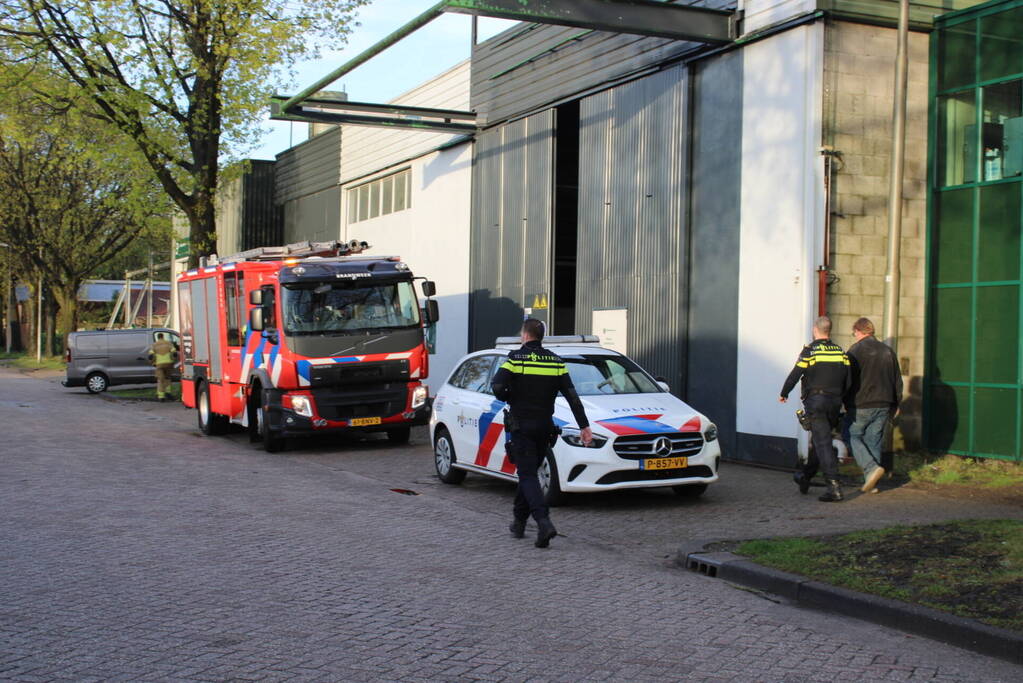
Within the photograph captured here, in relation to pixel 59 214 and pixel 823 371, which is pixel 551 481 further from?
pixel 59 214

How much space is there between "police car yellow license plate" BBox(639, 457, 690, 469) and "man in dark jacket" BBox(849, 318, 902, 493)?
219 centimetres

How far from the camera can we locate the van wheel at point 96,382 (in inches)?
1261

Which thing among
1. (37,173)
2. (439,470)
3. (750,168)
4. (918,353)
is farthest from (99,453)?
(37,173)

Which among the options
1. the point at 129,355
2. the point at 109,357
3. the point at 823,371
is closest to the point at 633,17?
the point at 823,371

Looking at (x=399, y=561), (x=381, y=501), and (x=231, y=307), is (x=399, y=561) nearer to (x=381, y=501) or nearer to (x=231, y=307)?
(x=381, y=501)

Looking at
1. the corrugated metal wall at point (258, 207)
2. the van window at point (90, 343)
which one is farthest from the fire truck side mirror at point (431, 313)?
the corrugated metal wall at point (258, 207)

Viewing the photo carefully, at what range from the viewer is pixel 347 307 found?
16.9 metres

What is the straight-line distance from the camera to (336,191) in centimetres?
3244

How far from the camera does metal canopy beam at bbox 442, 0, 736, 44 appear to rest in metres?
14.3

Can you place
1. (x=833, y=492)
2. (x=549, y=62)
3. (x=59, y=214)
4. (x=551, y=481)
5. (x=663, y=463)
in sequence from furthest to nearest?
(x=59, y=214)
(x=549, y=62)
(x=833, y=492)
(x=551, y=481)
(x=663, y=463)

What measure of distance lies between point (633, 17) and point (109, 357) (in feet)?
73.2

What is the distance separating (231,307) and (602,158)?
6.79 meters

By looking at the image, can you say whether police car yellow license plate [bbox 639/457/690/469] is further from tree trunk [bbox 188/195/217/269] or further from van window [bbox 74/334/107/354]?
van window [bbox 74/334/107/354]

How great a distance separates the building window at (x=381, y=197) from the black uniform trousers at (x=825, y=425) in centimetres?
1784
